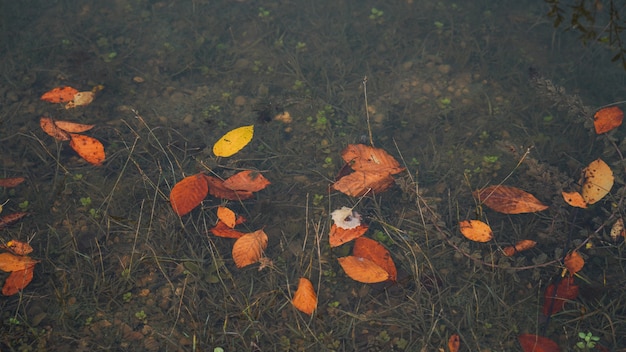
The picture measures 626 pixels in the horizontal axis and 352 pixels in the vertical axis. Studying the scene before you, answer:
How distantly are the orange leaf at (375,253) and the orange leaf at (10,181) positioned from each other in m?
1.98

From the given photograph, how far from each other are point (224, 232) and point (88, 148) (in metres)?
1.08

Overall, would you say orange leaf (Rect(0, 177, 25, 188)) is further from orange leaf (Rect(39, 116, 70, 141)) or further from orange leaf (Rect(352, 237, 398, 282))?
orange leaf (Rect(352, 237, 398, 282))

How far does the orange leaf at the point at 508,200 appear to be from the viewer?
106 inches

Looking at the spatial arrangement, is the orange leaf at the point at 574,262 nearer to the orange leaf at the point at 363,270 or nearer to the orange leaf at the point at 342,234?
the orange leaf at the point at 363,270

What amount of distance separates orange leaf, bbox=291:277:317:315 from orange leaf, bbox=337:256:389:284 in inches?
8.4

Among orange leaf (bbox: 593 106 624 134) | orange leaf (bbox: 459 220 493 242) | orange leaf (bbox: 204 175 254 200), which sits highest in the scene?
orange leaf (bbox: 593 106 624 134)

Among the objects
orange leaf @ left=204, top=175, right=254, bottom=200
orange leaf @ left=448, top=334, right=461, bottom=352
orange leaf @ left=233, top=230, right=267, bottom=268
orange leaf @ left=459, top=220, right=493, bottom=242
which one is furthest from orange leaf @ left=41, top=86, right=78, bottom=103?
orange leaf @ left=448, top=334, right=461, bottom=352

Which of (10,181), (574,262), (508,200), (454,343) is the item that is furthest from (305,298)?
(10,181)

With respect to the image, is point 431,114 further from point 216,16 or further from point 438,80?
point 216,16

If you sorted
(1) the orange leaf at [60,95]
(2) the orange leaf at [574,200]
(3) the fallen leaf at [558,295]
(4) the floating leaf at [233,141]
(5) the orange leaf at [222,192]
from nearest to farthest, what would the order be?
(3) the fallen leaf at [558,295] → (2) the orange leaf at [574,200] → (5) the orange leaf at [222,192] → (4) the floating leaf at [233,141] → (1) the orange leaf at [60,95]

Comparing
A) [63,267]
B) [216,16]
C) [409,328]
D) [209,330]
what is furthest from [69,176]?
[409,328]

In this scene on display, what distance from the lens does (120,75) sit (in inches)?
137

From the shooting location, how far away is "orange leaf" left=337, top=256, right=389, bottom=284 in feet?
8.24

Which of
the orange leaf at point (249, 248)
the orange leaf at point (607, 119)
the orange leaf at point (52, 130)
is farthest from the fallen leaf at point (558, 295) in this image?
the orange leaf at point (52, 130)
